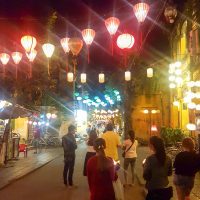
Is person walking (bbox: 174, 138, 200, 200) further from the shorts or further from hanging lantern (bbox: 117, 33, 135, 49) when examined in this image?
hanging lantern (bbox: 117, 33, 135, 49)

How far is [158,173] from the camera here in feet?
21.1

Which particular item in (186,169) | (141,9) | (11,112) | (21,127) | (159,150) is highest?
(141,9)

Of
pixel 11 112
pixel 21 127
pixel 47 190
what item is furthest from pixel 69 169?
pixel 21 127

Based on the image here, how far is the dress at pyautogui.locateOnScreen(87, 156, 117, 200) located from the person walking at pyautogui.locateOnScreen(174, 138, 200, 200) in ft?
6.27

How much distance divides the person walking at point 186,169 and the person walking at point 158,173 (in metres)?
1.09

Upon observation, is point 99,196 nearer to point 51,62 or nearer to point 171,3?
point 171,3

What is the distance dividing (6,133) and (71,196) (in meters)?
8.45

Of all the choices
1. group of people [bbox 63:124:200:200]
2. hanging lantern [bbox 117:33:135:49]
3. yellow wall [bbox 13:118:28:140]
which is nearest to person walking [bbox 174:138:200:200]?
group of people [bbox 63:124:200:200]

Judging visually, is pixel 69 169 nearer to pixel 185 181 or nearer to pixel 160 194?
pixel 185 181

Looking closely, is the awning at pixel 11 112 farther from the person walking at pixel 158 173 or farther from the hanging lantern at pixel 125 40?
the person walking at pixel 158 173

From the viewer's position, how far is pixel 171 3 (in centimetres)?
1697

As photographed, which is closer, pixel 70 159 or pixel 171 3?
pixel 70 159

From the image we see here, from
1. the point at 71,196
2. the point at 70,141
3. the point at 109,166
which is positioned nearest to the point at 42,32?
the point at 70,141

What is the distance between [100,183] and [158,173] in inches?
39.3
